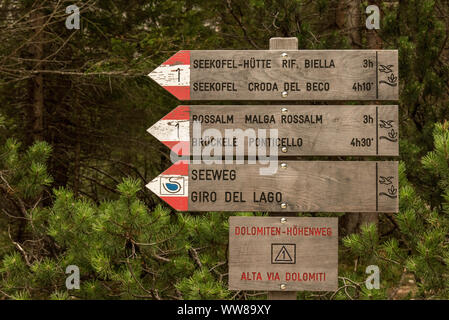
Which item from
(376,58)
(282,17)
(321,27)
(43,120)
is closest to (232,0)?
(282,17)

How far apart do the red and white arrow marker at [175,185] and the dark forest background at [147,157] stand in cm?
19

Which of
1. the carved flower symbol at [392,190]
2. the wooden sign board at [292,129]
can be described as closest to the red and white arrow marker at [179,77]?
the wooden sign board at [292,129]

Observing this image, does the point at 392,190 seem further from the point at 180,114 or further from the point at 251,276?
the point at 180,114

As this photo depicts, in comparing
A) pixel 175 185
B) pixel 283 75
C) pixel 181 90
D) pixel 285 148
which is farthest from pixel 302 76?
pixel 175 185

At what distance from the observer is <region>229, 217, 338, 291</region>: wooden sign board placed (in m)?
2.93

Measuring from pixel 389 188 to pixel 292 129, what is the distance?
64 centimetres

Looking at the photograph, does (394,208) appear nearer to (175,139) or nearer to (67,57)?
(175,139)

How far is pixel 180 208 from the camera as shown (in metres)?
2.89

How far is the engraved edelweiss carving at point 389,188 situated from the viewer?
9.39 ft

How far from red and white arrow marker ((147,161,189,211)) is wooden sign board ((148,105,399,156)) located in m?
0.11

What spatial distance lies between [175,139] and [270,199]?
0.65m

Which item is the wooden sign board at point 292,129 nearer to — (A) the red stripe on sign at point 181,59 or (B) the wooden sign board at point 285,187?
(B) the wooden sign board at point 285,187

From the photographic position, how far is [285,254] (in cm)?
293
